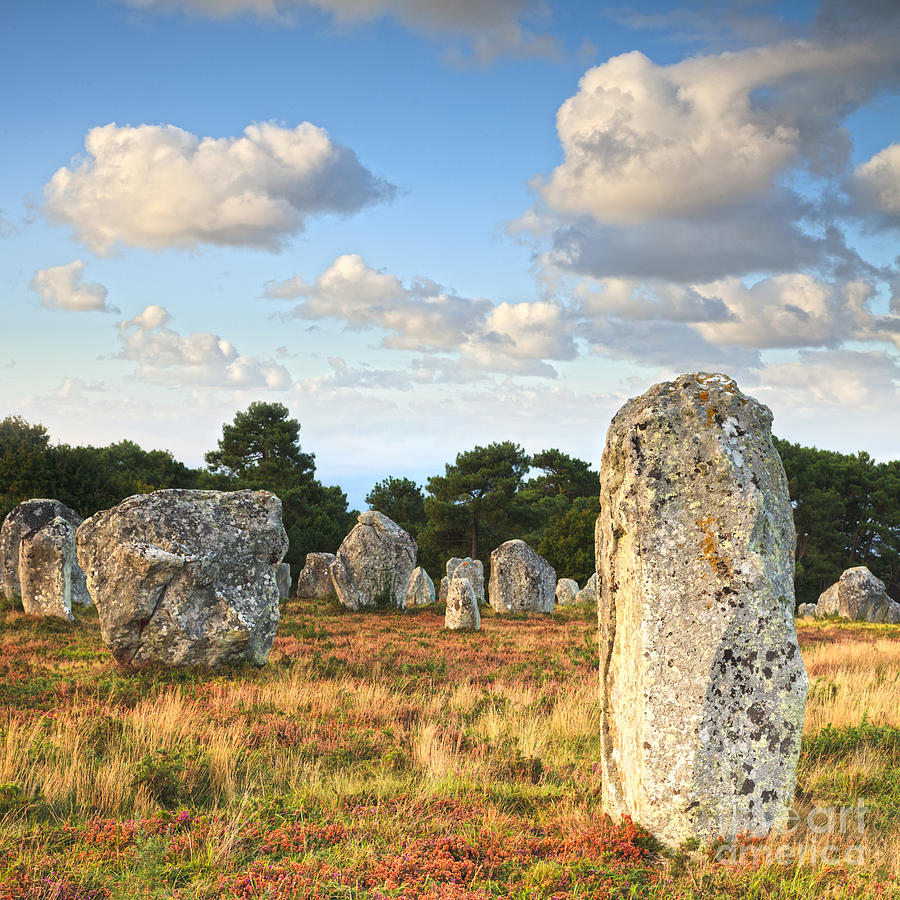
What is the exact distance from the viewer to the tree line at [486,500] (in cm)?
4844

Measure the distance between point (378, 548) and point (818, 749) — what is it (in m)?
21.6

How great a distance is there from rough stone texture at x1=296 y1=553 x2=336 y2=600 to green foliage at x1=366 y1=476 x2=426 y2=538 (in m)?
28.4

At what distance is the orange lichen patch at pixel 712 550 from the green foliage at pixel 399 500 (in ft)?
189

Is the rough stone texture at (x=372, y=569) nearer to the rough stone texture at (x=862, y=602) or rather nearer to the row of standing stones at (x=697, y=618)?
the rough stone texture at (x=862, y=602)

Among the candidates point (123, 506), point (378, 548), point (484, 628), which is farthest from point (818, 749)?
point (378, 548)

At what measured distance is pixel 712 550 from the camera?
5895 millimetres

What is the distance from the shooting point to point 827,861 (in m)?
5.61

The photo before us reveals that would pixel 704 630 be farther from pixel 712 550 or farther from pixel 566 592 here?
pixel 566 592

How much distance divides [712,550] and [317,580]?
2984cm

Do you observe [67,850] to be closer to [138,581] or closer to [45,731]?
[45,731]

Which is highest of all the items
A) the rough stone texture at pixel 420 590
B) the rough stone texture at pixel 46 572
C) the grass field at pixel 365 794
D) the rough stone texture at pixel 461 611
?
the rough stone texture at pixel 46 572

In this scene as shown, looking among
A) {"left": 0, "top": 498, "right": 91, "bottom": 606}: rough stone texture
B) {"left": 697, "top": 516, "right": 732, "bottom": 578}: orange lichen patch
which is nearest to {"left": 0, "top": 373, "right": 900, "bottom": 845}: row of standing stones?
{"left": 697, "top": 516, "right": 732, "bottom": 578}: orange lichen patch

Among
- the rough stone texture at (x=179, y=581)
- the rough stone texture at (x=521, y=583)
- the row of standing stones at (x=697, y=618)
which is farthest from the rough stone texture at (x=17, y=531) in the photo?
the row of standing stones at (x=697, y=618)

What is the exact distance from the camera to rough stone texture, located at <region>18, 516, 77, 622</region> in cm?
2125
